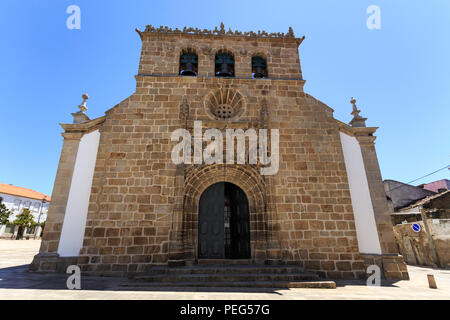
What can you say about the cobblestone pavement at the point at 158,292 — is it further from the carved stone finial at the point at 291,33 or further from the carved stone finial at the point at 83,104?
the carved stone finial at the point at 291,33

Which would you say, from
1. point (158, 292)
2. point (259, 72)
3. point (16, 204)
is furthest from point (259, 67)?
point (16, 204)

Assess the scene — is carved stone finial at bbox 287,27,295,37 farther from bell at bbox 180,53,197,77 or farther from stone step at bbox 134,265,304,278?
stone step at bbox 134,265,304,278

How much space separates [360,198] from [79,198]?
9362 millimetres

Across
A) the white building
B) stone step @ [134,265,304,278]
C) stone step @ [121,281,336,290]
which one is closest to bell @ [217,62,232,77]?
stone step @ [134,265,304,278]

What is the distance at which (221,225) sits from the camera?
7094mm

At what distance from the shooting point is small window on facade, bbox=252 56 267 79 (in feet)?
30.1

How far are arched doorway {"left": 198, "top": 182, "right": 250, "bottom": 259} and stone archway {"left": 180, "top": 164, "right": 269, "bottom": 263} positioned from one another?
1.13 ft

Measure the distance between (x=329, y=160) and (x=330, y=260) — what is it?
3.31m

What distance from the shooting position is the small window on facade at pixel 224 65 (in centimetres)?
886

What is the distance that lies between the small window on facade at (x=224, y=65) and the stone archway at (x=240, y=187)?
430 cm
